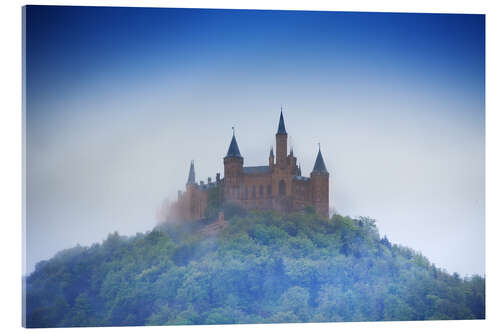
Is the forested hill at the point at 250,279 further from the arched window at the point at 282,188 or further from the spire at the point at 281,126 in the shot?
the spire at the point at 281,126

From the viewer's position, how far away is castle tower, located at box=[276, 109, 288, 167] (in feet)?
49.4

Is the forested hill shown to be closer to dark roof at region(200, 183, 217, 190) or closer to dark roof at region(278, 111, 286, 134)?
dark roof at region(200, 183, 217, 190)

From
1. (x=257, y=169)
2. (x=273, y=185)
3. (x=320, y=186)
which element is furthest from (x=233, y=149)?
(x=320, y=186)

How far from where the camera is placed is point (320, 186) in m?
15.1

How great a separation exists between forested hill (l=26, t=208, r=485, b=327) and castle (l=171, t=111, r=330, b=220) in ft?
0.82

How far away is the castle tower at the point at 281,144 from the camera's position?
49.4 feet

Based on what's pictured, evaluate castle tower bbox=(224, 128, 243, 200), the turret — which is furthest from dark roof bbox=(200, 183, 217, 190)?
the turret

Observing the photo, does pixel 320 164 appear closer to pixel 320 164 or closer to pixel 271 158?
pixel 320 164

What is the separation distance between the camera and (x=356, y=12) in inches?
589

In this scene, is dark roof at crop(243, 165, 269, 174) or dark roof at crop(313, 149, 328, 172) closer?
dark roof at crop(313, 149, 328, 172)

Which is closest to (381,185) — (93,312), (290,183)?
(290,183)

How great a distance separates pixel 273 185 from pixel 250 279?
202 centimetres

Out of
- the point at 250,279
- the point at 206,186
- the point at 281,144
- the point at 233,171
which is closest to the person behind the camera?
the point at 250,279

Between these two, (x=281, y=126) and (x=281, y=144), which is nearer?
(x=281, y=126)
